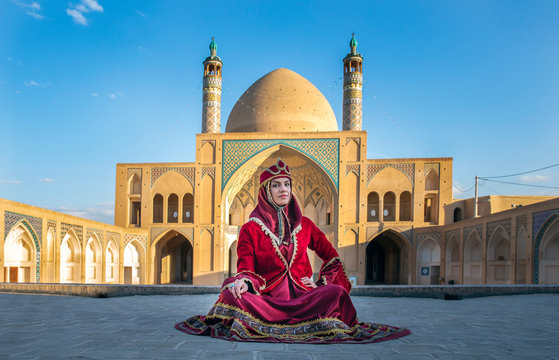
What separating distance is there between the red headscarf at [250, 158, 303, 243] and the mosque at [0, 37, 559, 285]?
11.3 metres

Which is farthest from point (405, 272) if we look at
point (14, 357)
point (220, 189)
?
point (14, 357)

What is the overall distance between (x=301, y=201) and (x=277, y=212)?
18224 mm

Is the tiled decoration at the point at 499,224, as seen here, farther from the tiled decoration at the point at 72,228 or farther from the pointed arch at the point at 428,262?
the tiled decoration at the point at 72,228

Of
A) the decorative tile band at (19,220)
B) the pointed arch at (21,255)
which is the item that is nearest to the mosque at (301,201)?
the decorative tile band at (19,220)

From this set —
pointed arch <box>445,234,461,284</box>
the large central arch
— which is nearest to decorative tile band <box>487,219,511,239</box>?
pointed arch <box>445,234,461,284</box>

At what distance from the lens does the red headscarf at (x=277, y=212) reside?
3797 millimetres

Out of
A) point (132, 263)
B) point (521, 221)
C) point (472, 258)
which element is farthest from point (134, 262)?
point (521, 221)

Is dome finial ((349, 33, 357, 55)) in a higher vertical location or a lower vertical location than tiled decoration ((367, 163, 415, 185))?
higher

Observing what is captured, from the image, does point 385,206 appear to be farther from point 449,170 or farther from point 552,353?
point 552,353

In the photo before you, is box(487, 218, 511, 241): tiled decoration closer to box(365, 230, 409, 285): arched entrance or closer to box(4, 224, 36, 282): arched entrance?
box(365, 230, 409, 285): arched entrance

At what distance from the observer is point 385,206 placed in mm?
20719

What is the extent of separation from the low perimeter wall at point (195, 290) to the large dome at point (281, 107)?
13.4 metres

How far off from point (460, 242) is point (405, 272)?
4.29 metres

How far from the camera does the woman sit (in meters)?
3.18
